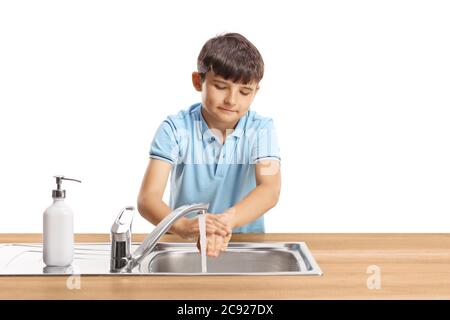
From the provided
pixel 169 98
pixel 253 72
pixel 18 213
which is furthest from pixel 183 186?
pixel 18 213

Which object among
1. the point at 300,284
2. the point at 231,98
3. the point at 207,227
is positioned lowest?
the point at 300,284

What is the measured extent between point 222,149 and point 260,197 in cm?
26

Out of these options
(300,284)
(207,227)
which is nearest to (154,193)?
(207,227)

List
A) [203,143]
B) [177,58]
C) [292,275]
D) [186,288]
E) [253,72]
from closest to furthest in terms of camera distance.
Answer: [186,288]
[292,275]
[253,72]
[203,143]
[177,58]

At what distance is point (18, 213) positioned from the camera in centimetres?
344

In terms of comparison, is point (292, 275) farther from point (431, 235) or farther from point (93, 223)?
point (93, 223)

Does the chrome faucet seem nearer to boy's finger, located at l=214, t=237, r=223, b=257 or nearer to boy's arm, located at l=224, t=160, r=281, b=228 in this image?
boy's finger, located at l=214, t=237, r=223, b=257

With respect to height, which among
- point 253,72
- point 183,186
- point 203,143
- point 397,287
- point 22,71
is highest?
point 22,71

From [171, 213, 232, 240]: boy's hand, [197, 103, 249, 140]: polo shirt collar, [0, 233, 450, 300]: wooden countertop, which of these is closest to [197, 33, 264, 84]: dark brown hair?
[197, 103, 249, 140]: polo shirt collar

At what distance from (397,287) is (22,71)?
244 centimetres

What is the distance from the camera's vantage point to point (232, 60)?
2129 mm

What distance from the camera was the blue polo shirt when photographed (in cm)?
233

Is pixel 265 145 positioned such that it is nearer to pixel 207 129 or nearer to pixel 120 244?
pixel 207 129

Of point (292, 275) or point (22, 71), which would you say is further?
point (22, 71)
